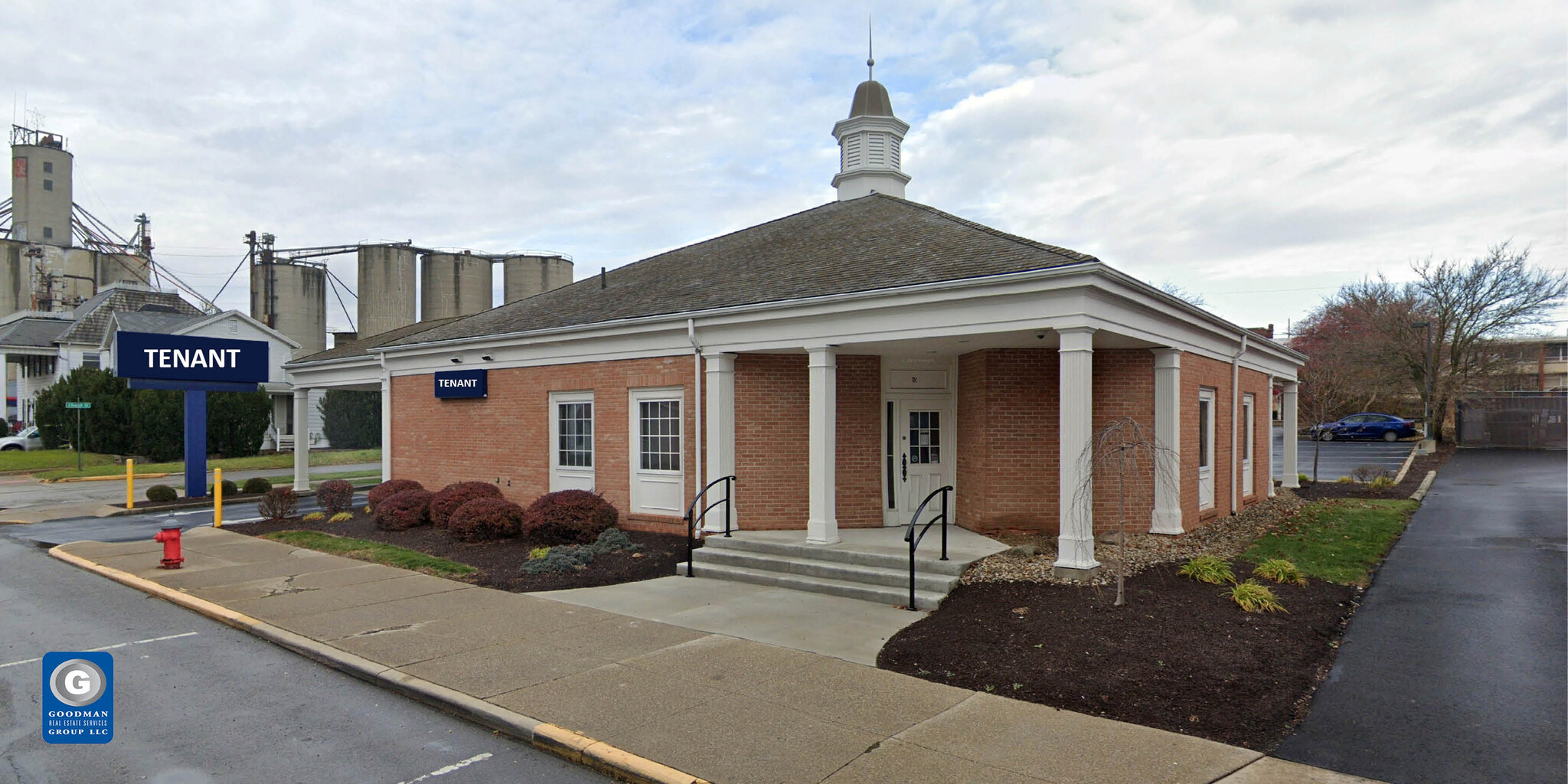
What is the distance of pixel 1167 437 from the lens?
37.8ft

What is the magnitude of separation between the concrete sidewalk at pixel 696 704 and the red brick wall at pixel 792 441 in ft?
13.0

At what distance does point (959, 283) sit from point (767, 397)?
410 centimetres

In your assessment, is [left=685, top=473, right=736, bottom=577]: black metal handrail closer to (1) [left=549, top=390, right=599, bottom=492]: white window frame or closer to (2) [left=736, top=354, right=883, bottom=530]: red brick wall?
(2) [left=736, top=354, right=883, bottom=530]: red brick wall

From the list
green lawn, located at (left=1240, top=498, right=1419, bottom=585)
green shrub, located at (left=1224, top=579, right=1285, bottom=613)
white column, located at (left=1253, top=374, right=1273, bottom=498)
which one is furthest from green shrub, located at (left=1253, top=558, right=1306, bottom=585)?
white column, located at (left=1253, top=374, right=1273, bottom=498)

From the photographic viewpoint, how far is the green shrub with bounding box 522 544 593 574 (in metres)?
11.1

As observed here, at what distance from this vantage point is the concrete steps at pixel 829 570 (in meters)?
9.25

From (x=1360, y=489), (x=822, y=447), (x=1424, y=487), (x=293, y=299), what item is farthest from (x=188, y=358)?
(x=293, y=299)

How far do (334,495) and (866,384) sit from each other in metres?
11.8

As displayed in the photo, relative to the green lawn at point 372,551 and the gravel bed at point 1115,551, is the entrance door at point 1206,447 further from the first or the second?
the green lawn at point 372,551

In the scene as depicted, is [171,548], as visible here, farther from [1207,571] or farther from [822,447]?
[1207,571]

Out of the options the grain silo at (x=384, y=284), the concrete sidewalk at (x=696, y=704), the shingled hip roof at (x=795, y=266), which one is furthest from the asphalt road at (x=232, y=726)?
the grain silo at (x=384, y=284)

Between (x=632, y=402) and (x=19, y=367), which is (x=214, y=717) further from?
(x=19, y=367)

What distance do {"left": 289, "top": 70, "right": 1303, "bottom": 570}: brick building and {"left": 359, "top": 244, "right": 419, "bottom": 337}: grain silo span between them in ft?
112

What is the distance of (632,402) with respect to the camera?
45.9ft
